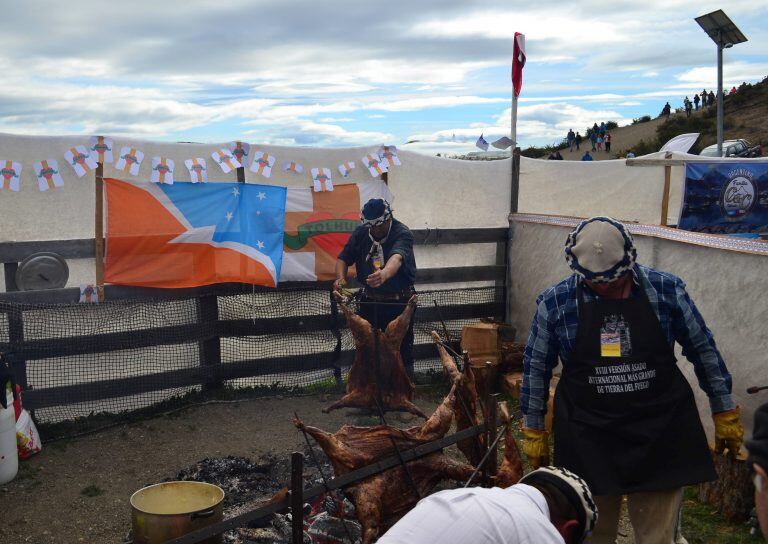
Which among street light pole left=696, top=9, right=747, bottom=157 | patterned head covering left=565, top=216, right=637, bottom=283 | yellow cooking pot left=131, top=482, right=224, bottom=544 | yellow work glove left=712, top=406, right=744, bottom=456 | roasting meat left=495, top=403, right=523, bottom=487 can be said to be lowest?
yellow cooking pot left=131, top=482, right=224, bottom=544

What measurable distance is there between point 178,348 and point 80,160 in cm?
216

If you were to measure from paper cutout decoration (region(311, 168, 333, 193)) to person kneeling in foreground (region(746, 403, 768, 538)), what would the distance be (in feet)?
21.5

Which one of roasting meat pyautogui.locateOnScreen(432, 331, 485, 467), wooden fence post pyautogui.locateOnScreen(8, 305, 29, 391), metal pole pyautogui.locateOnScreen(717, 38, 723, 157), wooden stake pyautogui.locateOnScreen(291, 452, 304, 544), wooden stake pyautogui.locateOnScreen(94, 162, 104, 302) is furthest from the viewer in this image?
metal pole pyautogui.locateOnScreen(717, 38, 723, 157)

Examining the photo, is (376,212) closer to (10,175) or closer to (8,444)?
(10,175)

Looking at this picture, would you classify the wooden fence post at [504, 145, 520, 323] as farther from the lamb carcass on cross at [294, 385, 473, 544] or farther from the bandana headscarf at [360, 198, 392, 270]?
the lamb carcass on cross at [294, 385, 473, 544]

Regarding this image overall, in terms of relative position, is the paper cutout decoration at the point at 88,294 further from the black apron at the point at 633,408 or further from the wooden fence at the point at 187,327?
the black apron at the point at 633,408

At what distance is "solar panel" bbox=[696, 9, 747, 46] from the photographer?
17.2 metres

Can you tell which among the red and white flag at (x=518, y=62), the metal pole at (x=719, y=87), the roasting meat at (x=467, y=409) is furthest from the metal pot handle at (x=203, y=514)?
the metal pole at (x=719, y=87)

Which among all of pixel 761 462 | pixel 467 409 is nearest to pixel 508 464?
pixel 467 409

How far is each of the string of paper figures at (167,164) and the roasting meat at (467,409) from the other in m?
3.85

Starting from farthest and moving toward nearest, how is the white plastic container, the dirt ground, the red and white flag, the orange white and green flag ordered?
the red and white flag → the orange white and green flag → the white plastic container → the dirt ground

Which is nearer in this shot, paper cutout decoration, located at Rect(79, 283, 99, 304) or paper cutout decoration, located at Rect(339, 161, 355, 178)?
paper cutout decoration, located at Rect(79, 283, 99, 304)

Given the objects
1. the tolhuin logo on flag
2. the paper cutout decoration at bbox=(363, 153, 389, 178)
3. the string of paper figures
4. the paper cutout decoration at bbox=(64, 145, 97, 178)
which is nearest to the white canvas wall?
the paper cutout decoration at bbox=(363, 153, 389, 178)

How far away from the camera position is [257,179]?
7.87 metres
